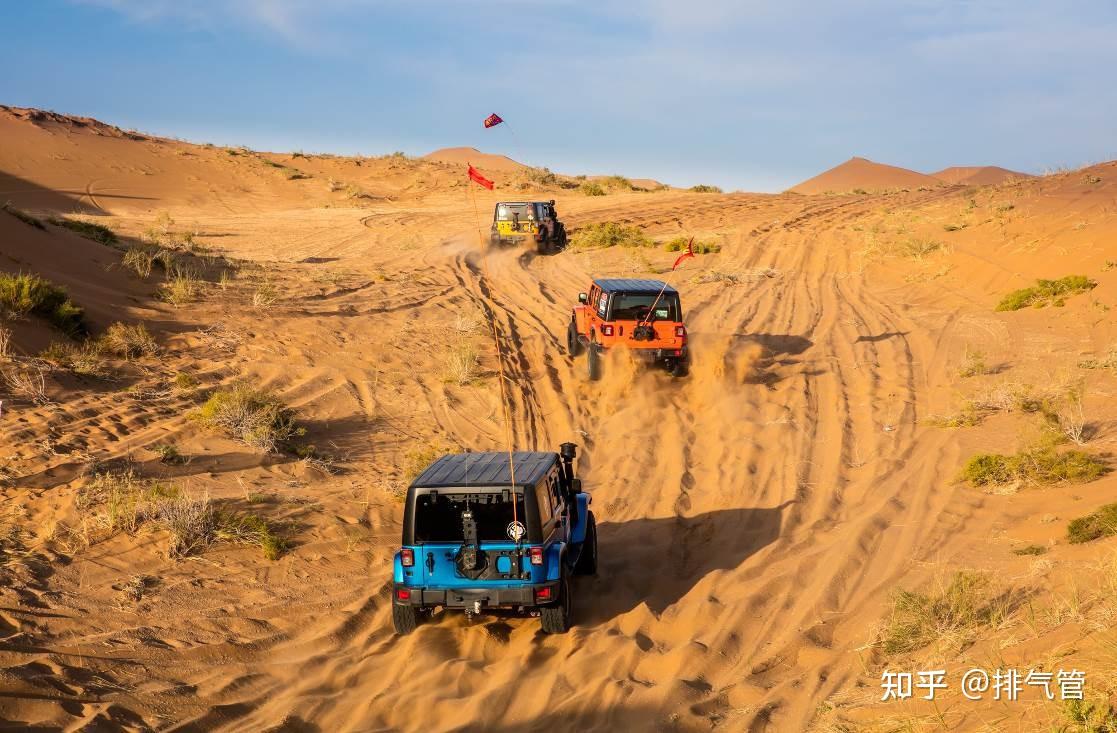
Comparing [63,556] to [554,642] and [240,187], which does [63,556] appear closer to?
[554,642]

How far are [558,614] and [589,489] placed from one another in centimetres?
415

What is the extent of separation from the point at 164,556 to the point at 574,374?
8.64 m

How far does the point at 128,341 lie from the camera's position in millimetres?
13406

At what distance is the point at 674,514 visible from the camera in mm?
10406

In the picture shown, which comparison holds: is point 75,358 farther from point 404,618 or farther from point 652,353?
point 652,353

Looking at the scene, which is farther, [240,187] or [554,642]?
[240,187]

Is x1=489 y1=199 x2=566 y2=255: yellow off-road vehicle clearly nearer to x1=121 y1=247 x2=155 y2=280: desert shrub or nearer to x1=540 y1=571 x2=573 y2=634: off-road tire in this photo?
x1=121 y1=247 x2=155 y2=280: desert shrub

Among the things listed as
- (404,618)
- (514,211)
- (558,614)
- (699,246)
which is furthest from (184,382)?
(699,246)

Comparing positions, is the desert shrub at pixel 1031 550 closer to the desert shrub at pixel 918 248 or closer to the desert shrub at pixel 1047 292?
the desert shrub at pixel 1047 292

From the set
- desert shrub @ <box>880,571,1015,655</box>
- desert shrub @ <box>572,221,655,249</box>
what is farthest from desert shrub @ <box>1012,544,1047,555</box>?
desert shrub @ <box>572,221,655,249</box>

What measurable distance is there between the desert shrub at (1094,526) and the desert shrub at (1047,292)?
39.0 ft

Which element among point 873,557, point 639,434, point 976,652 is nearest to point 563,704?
point 976,652

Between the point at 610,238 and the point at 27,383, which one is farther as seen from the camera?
the point at 610,238

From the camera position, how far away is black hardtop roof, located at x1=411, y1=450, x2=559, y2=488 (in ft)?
23.4
